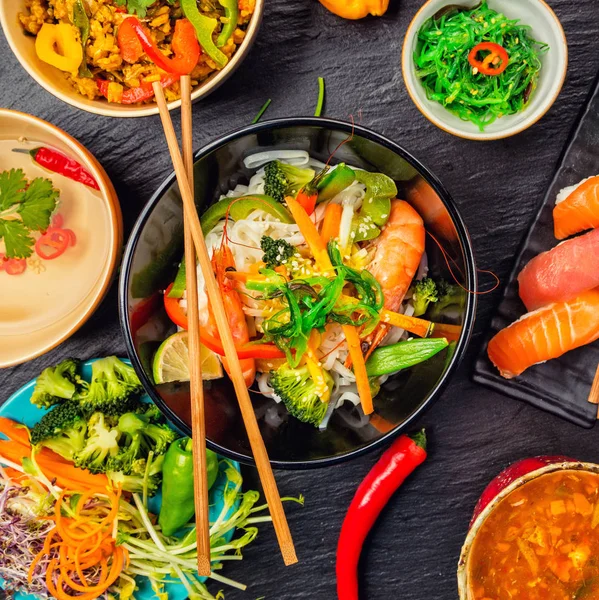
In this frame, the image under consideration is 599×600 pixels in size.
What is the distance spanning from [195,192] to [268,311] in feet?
1.64

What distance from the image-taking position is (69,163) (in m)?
2.40

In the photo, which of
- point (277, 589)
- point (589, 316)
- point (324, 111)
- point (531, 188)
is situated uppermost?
point (324, 111)

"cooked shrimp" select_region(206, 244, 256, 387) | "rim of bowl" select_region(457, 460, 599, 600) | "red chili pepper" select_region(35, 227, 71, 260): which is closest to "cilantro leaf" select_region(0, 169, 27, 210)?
"red chili pepper" select_region(35, 227, 71, 260)

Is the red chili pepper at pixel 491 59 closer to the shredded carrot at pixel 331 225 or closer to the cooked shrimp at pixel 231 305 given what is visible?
the shredded carrot at pixel 331 225

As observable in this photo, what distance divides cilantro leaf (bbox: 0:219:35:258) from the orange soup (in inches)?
78.2

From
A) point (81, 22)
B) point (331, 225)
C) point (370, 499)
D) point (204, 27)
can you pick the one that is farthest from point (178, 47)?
point (370, 499)

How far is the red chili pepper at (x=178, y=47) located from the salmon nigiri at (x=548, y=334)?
5.08 feet

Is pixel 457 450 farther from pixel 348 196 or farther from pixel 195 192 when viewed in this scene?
pixel 195 192

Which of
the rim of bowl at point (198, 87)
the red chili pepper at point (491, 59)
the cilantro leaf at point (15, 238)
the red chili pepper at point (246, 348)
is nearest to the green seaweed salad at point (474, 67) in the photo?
the red chili pepper at point (491, 59)

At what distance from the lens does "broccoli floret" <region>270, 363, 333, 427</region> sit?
2.11m

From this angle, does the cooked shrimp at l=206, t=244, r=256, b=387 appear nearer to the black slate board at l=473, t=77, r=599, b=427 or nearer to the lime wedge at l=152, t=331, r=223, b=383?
the lime wedge at l=152, t=331, r=223, b=383

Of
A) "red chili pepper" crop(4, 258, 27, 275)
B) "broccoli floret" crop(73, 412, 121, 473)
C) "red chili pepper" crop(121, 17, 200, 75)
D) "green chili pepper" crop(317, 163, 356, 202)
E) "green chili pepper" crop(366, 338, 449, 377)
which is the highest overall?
"red chili pepper" crop(121, 17, 200, 75)

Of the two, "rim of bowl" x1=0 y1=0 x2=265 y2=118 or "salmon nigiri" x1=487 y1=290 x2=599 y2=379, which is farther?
"salmon nigiri" x1=487 y1=290 x2=599 y2=379

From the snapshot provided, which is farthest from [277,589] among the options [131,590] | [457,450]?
[457,450]
